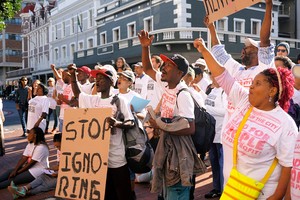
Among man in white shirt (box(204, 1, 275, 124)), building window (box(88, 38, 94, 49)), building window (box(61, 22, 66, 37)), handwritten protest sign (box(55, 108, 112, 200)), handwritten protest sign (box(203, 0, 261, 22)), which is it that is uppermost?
building window (box(61, 22, 66, 37))

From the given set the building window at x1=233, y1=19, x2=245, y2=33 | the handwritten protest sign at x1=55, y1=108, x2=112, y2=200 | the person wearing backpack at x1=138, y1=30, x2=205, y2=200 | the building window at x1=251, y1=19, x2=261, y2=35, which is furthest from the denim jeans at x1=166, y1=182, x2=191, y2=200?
the building window at x1=251, y1=19, x2=261, y2=35

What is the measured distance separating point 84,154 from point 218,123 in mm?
2153

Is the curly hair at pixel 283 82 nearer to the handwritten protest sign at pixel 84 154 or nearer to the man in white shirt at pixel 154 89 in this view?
the handwritten protest sign at pixel 84 154

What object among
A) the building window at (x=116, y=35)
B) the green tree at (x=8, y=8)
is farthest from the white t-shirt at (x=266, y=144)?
the building window at (x=116, y=35)

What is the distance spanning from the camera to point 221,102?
5344mm

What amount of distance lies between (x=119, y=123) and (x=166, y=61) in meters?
0.80

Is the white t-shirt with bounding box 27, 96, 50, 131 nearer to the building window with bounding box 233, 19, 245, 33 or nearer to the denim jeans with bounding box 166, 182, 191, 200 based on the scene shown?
the denim jeans with bounding box 166, 182, 191, 200

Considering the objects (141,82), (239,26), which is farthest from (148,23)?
(141,82)

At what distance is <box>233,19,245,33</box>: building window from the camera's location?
25719 millimetres

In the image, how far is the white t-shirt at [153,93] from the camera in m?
6.80

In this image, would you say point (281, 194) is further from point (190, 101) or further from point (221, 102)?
point (221, 102)

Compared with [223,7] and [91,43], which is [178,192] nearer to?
[223,7]

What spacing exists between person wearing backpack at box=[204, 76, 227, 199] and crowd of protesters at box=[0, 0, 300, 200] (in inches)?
0.5

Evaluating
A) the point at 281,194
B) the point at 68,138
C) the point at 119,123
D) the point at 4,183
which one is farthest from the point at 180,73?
the point at 4,183
